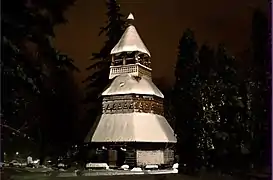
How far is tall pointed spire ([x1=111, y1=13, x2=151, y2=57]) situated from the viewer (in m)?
1.78

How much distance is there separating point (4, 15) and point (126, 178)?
71cm

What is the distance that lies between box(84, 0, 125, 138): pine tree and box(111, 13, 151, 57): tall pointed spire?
0.05 feet

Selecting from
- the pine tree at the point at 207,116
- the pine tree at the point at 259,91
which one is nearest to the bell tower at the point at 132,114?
the pine tree at the point at 207,116

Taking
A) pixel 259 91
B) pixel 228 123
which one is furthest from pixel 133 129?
pixel 259 91

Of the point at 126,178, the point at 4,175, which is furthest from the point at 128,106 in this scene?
the point at 4,175

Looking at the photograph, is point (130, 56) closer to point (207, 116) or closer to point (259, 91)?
point (207, 116)

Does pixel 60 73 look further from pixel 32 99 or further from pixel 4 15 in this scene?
pixel 4 15

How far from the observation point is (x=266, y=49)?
1812 millimetres

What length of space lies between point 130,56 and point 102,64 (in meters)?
0.11

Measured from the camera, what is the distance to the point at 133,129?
1.73 m

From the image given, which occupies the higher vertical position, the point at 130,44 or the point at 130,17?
the point at 130,17

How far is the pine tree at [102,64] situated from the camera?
1.75 m

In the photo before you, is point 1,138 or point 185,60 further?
point 185,60

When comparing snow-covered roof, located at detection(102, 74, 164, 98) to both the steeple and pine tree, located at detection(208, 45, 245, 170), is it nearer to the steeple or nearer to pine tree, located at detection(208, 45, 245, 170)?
the steeple
